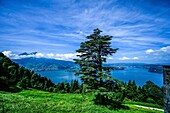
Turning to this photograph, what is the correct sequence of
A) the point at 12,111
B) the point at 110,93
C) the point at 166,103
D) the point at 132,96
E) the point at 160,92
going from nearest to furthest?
the point at 166,103 < the point at 12,111 < the point at 110,93 < the point at 132,96 < the point at 160,92

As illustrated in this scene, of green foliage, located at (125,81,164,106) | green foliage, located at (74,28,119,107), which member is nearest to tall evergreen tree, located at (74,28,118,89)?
green foliage, located at (74,28,119,107)

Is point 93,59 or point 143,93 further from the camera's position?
point 143,93

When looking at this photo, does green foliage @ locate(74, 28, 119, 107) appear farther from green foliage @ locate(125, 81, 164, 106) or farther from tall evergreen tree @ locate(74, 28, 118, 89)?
green foliage @ locate(125, 81, 164, 106)

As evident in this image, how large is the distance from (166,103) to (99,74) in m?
11.5

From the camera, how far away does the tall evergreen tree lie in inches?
791

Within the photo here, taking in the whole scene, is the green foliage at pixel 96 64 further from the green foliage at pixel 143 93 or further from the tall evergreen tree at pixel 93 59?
the green foliage at pixel 143 93

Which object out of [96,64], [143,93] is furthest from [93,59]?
[143,93]

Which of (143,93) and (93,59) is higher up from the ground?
(93,59)

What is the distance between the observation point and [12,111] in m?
13.5

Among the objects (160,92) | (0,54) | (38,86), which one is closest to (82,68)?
(38,86)

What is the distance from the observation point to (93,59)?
21172 millimetres

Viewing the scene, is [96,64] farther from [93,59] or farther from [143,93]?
[143,93]

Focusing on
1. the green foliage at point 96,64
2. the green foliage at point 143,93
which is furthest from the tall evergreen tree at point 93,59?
the green foliage at point 143,93

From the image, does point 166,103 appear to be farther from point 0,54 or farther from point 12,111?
point 0,54
